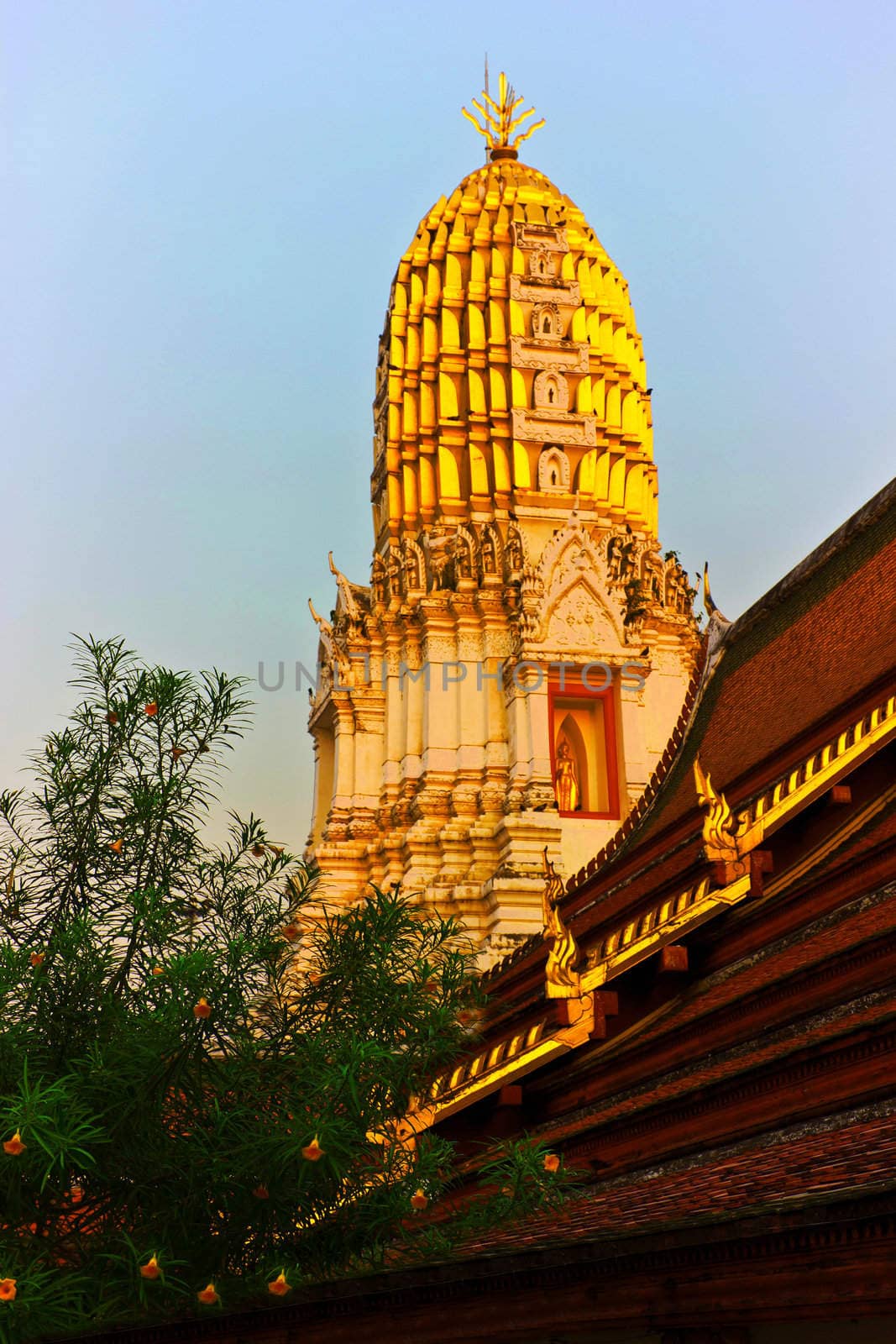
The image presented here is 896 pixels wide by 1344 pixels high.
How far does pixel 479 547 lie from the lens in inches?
1076

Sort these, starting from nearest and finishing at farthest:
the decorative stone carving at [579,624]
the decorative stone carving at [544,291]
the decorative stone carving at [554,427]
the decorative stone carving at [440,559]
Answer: the decorative stone carving at [579,624]
the decorative stone carving at [440,559]
the decorative stone carving at [554,427]
the decorative stone carving at [544,291]

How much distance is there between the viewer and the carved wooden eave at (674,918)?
8.22 metres

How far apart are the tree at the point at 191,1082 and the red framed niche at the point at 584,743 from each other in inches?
690

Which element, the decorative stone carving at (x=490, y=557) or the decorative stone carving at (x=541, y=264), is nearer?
the decorative stone carving at (x=490, y=557)

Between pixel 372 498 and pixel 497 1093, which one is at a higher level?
pixel 372 498

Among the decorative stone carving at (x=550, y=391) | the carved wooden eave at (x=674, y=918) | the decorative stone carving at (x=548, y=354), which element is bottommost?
the carved wooden eave at (x=674, y=918)

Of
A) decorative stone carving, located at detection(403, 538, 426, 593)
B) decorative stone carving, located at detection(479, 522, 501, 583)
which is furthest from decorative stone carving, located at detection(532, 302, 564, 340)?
decorative stone carving, located at detection(403, 538, 426, 593)

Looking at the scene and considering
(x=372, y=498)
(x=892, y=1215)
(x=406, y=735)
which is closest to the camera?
(x=892, y=1215)

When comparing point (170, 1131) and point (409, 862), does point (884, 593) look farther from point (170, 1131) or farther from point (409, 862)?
point (409, 862)

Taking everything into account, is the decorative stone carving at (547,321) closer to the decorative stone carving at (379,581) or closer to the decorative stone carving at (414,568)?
the decorative stone carving at (414,568)

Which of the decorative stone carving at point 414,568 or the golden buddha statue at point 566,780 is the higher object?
the decorative stone carving at point 414,568

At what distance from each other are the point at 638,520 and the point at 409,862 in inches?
319

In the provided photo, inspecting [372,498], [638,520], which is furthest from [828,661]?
[372,498]

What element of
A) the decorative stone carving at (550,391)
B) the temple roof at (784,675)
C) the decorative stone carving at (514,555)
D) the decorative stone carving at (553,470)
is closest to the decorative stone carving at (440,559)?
the decorative stone carving at (514,555)
